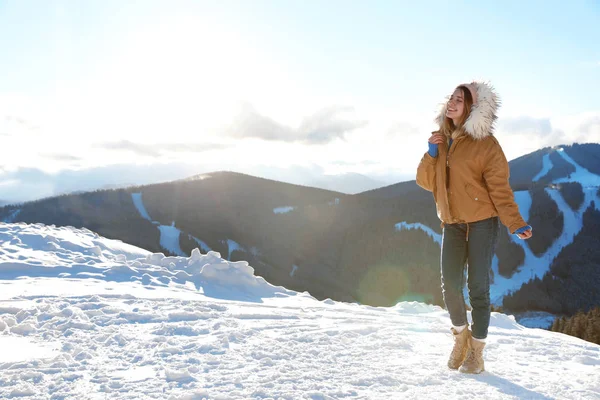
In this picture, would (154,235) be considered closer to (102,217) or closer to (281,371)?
(102,217)

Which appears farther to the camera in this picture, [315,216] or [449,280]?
[315,216]

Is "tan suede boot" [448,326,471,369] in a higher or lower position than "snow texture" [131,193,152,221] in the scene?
lower

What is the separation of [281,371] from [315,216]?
149 metres

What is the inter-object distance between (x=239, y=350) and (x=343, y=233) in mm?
134585

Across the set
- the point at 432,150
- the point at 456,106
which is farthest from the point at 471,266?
the point at 456,106

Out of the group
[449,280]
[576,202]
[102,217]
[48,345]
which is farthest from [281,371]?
[576,202]

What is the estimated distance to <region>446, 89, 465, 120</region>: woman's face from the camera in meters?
3.97

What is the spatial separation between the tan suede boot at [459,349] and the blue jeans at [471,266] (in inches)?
3.9

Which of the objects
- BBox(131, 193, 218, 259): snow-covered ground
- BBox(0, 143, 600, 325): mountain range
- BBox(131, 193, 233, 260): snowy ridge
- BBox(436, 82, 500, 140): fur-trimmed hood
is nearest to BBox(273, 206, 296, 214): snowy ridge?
BBox(0, 143, 600, 325): mountain range

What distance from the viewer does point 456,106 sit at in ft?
13.1

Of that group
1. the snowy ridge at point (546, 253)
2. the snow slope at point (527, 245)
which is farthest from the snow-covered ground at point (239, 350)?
the snowy ridge at point (546, 253)

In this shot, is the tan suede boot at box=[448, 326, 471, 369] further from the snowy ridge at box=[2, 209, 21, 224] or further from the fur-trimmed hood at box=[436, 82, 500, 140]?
the snowy ridge at box=[2, 209, 21, 224]

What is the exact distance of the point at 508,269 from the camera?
436 feet

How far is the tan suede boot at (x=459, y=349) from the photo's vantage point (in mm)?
3914
